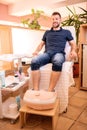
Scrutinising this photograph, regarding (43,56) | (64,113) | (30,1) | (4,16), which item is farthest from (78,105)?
(4,16)

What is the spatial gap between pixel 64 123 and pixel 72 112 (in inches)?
9.3

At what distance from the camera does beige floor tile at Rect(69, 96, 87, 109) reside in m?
1.74

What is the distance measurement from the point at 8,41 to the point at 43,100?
2.17 meters

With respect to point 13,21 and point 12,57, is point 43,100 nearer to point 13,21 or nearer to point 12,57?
point 12,57

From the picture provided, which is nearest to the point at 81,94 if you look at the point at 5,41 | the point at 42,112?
the point at 42,112

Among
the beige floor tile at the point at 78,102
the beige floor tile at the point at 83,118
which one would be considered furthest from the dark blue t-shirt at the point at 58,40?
the beige floor tile at the point at 83,118

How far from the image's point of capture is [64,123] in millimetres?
1382

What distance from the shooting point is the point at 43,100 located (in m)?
1.26

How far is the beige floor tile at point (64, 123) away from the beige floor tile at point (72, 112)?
2.6 inches

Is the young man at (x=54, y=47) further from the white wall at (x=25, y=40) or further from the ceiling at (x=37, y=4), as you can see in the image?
the ceiling at (x=37, y=4)

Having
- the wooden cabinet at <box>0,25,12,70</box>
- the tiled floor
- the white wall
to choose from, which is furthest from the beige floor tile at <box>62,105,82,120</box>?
the wooden cabinet at <box>0,25,12,70</box>

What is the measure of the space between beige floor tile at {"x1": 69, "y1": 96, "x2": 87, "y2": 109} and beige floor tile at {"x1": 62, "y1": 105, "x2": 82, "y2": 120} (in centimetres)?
8

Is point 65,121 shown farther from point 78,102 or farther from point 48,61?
point 48,61

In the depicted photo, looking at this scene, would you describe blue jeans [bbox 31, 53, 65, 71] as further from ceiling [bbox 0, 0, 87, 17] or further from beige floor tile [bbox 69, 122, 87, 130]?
ceiling [bbox 0, 0, 87, 17]
